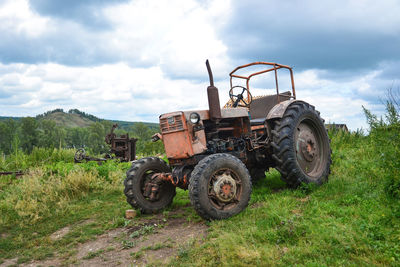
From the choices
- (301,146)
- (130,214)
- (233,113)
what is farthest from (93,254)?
(301,146)

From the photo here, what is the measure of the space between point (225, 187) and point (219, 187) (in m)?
0.11

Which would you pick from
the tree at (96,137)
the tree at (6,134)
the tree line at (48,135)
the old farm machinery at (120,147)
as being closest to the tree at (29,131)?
the tree line at (48,135)

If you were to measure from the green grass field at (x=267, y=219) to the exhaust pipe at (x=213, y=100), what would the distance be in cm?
170

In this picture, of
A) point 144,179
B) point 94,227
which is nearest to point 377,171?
point 144,179

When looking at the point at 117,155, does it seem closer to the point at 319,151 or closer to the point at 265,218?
the point at 319,151

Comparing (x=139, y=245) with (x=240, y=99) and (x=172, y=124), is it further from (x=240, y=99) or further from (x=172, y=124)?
(x=240, y=99)

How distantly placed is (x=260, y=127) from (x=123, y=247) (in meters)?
3.63

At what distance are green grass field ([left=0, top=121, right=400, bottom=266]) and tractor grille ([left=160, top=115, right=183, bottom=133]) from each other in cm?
152

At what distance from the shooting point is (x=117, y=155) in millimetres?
15406

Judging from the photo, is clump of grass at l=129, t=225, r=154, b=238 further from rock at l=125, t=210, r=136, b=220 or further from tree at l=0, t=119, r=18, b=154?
tree at l=0, t=119, r=18, b=154

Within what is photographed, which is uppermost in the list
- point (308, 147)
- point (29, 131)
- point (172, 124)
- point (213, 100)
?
point (29, 131)

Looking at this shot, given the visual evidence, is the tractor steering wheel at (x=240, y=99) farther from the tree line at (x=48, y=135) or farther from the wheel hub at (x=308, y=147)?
the tree line at (x=48, y=135)

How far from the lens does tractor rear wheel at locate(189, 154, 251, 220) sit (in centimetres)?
446

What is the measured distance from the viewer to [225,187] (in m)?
4.69
